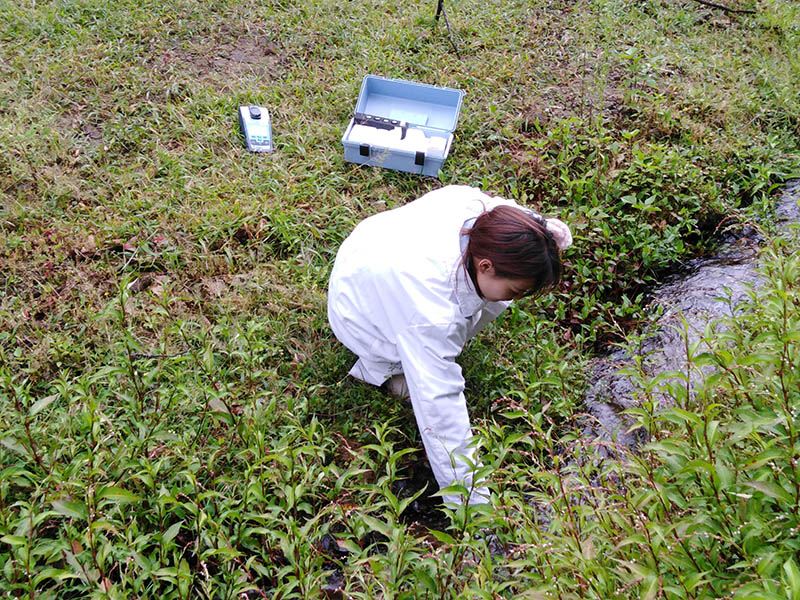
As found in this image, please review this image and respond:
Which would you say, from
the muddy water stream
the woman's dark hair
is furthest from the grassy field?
the woman's dark hair

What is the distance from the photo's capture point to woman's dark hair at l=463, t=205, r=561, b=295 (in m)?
2.20

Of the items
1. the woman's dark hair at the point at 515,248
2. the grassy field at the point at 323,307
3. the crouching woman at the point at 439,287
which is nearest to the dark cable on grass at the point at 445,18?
the grassy field at the point at 323,307

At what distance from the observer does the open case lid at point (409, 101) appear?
4141mm

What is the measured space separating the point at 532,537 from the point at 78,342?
7.30 feet

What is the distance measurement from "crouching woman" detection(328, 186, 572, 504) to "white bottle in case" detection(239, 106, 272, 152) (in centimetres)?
163

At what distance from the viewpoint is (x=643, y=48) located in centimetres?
476

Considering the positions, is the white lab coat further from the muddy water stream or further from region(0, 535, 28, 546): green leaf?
region(0, 535, 28, 546): green leaf

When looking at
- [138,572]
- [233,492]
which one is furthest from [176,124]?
[138,572]

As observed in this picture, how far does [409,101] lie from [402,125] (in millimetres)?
457

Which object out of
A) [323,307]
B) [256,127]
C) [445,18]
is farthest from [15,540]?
[445,18]

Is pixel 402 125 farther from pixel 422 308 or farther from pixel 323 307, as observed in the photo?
pixel 422 308

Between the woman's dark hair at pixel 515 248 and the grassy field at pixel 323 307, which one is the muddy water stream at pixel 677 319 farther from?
the woman's dark hair at pixel 515 248

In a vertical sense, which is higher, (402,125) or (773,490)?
(773,490)

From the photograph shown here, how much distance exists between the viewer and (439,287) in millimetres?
2326
